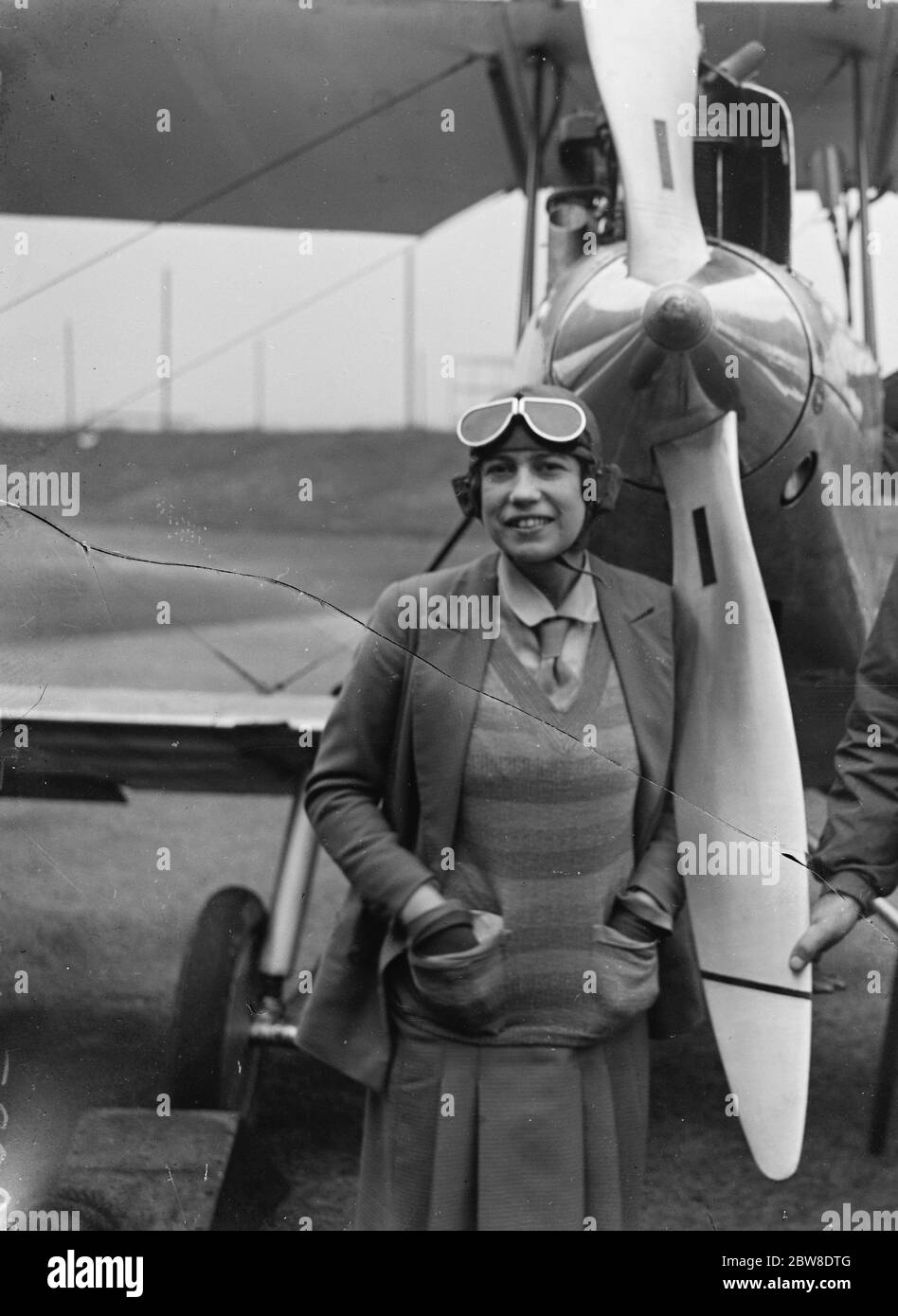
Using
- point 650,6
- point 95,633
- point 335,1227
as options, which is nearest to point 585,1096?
point 335,1227

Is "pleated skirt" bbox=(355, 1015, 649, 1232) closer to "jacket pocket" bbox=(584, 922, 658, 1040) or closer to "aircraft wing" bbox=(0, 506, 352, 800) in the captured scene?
"jacket pocket" bbox=(584, 922, 658, 1040)

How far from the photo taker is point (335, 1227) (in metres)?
1.88

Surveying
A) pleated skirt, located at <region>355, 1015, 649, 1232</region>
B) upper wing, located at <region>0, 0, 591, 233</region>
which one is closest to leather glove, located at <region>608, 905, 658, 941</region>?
pleated skirt, located at <region>355, 1015, 649, 1232</region>

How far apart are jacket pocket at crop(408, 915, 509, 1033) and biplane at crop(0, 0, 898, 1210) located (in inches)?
17.6

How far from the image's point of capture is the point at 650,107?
6.32 ft

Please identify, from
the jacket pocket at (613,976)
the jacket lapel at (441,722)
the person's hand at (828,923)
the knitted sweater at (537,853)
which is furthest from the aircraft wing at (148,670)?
the person's hand at (828,923)

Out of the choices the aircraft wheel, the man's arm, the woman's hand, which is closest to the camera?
the woman's hand

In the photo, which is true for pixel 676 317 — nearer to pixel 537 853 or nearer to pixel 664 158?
pixel 664 158

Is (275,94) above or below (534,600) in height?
above

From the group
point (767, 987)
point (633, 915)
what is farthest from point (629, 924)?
point (767, 987)

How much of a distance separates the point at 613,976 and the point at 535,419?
0.67 metres

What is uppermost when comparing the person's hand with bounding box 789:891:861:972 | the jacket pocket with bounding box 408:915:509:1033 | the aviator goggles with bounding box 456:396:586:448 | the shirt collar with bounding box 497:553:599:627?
the aviator goggles with bounding box 456:396:586:448

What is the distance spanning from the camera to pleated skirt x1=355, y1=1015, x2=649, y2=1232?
1438 millimetres

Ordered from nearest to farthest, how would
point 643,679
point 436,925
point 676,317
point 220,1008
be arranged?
1. point 436,925
2. point 643,679
3. point 676,317
4. point 220,1008
